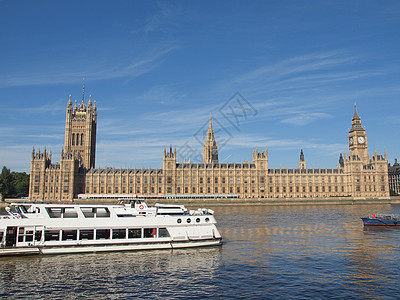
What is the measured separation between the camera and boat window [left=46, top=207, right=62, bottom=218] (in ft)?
114

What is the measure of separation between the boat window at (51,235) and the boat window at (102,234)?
3.72 metres

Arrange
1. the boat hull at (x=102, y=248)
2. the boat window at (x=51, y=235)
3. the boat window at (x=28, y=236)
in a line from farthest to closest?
the boat window at (x=51, y=235)
the boat window at (x=28, y=236)
the boat hull at (x=102, y=248)

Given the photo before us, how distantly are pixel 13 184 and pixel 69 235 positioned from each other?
117883 mm

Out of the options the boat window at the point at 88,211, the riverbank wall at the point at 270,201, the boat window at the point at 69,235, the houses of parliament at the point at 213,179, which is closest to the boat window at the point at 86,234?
the boat window at the point at 69,235

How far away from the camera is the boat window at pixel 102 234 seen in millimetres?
35438

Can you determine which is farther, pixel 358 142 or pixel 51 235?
pixel 358 142

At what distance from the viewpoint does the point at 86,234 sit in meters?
35.2

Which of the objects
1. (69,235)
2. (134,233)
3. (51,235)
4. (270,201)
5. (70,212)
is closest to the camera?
(51,235)

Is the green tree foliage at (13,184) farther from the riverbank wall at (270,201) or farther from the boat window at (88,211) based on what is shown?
the boat window at (88,211)

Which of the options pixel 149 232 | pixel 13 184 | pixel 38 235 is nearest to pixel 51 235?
pixel 38 235

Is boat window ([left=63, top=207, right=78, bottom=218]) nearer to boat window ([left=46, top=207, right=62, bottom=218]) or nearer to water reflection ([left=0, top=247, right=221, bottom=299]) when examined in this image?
boat window ([left=46, top=207, right=62, bottom=218])

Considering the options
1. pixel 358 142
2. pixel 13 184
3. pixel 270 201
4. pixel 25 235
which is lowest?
pixel 25 235

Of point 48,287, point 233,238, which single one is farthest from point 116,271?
point 233,238

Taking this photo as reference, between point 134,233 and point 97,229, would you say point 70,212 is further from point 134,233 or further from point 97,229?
point 134,233
